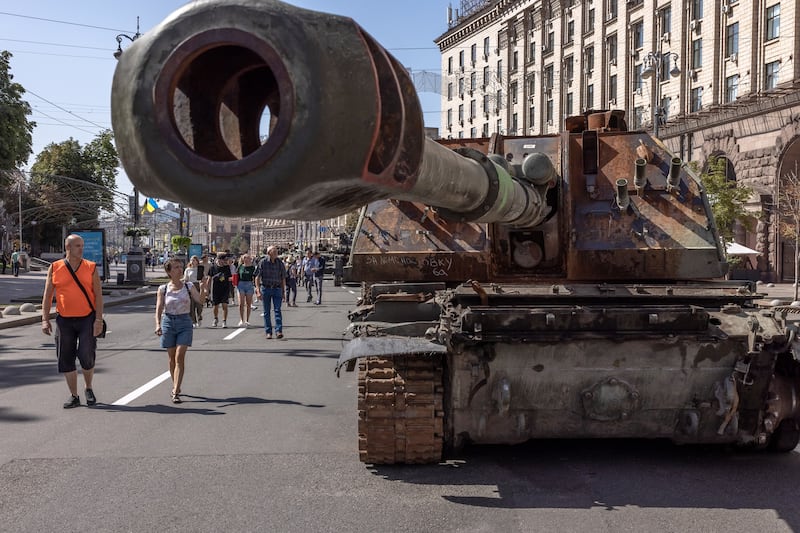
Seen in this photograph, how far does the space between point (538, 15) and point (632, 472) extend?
5107 cm

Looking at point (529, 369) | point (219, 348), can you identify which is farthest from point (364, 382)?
point (219, 348)

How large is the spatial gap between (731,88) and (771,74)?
255 centimetres

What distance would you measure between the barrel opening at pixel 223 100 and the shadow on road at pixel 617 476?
305 centimetres

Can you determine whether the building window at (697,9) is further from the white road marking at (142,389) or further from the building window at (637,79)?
the white road marking at (142,389)

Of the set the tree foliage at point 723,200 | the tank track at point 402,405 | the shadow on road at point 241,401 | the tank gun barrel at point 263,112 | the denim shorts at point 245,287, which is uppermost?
the tree foliage at point 723,200

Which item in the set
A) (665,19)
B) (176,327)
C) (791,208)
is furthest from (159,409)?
(665,19)

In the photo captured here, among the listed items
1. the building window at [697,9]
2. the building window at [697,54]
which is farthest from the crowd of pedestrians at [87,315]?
the building window at [697,9]

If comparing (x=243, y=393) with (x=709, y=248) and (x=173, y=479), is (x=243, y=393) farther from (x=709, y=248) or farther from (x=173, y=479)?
(x=709, y=248)

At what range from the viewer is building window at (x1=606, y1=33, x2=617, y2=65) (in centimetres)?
4400

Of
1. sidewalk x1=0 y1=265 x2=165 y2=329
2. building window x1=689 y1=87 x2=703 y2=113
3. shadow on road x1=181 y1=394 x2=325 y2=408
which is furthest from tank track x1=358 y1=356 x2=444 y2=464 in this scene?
building window x1=689 y1=87 x2=703 y2=113

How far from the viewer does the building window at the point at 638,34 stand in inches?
1634

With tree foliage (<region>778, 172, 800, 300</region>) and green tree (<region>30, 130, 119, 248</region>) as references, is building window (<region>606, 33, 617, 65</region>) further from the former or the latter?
green tree (<region>30, 130, 119, 248</region>)

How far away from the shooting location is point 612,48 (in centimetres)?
4431

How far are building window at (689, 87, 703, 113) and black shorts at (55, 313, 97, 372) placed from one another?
33.6m
